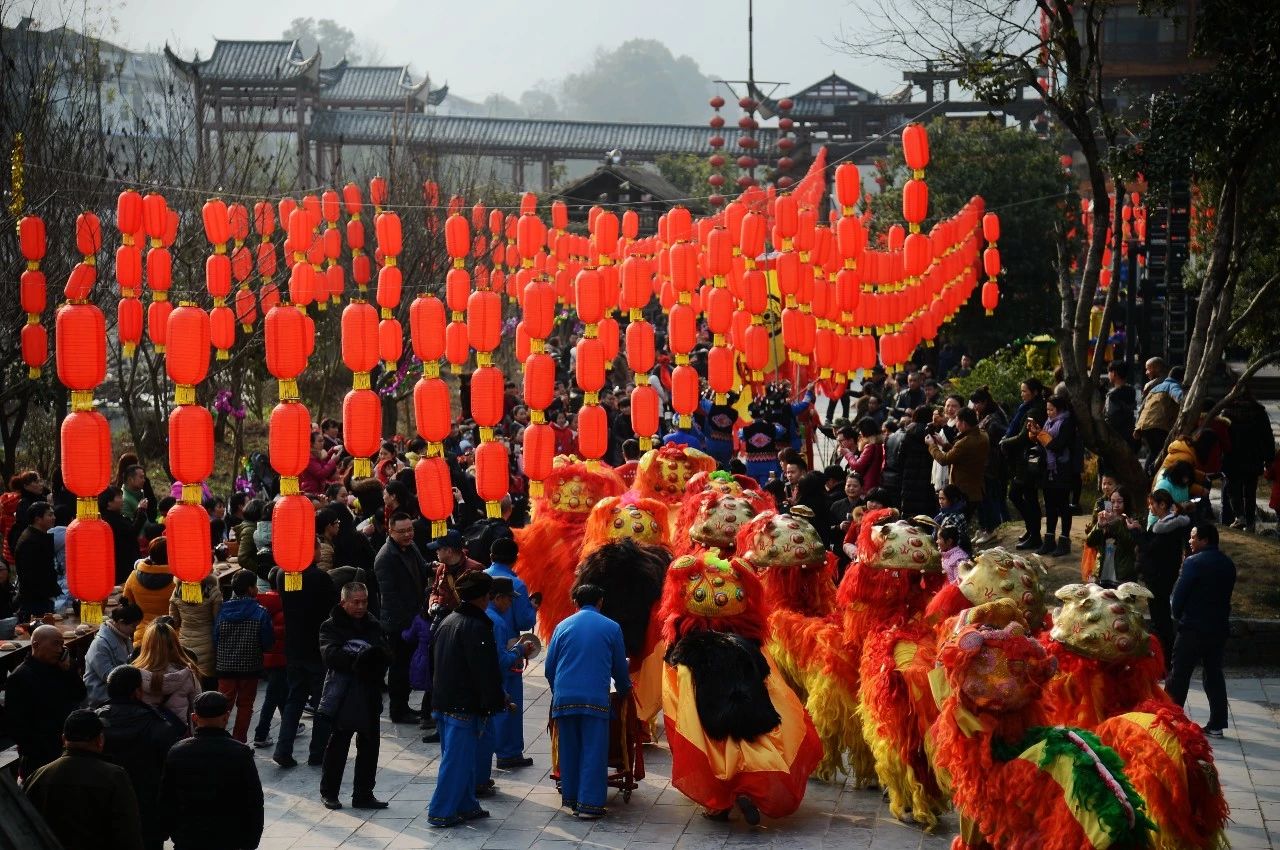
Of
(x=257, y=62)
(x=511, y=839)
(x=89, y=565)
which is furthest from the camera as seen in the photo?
(x=257, y=62)

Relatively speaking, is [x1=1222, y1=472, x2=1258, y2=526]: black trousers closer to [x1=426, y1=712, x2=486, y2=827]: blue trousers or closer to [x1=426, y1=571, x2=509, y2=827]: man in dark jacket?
[x1=426, y1=571, x2=509, y2=827]: man in dark jacket

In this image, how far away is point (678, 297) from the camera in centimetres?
1659

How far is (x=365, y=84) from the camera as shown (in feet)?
165

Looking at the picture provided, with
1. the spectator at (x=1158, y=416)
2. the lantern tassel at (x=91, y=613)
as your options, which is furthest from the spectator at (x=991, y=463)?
the lantern tassel at (x=91, y=613)

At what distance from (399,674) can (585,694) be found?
2.31 m

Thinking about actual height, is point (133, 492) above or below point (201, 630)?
above

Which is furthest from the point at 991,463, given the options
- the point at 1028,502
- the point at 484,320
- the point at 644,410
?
the point at 484,320

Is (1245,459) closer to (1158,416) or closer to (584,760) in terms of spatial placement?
(1158,416)

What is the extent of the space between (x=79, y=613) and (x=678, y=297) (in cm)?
707

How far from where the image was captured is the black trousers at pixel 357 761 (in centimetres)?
896

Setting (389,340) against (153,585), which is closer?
(153,585)

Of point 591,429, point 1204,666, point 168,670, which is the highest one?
point 591,429

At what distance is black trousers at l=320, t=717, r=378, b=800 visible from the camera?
8961 millimetres

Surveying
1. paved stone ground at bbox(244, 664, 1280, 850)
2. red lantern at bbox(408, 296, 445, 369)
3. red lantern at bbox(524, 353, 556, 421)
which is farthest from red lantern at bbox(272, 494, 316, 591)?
red lantern at bbox(524, 353, 556, 421)
